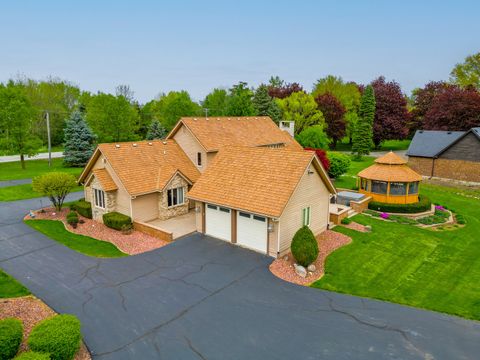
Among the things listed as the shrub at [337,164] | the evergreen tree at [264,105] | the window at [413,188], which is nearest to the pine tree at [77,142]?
the evergreen tree at [264,105]

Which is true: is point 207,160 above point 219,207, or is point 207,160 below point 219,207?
above

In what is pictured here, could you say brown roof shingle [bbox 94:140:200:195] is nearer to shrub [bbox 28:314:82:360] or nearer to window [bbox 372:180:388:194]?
shrub [bbox 28:314:82:360]

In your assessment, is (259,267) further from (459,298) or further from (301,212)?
(459,298)

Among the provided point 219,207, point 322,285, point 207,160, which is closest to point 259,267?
point 322,285

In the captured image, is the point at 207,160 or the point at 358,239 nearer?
the point at 358,239

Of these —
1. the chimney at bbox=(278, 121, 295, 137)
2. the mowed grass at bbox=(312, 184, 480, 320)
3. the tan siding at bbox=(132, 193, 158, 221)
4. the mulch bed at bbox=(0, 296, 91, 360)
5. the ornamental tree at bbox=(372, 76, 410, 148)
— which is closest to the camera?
the mulch bed at bbox=(0, 296, 91, 360)

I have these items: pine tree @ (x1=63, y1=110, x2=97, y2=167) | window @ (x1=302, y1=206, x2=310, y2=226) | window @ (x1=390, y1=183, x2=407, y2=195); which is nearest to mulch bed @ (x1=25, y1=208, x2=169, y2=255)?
window @ (x1=302, y1=206, x2=310, y2=226)

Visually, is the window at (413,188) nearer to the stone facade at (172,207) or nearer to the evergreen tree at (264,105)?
the stone facade at (172,207)
